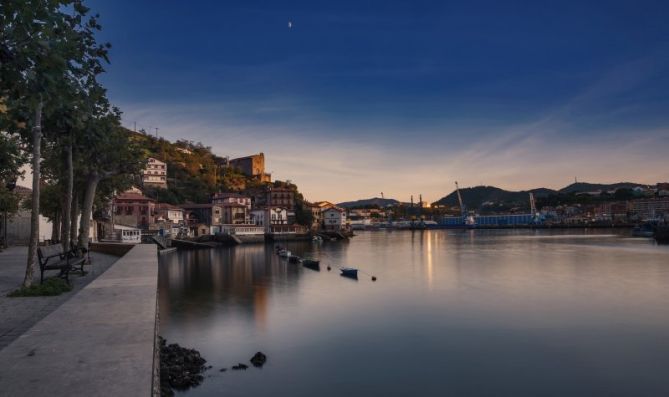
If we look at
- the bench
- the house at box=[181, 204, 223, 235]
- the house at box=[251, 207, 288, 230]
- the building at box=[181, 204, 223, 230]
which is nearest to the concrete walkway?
the bench

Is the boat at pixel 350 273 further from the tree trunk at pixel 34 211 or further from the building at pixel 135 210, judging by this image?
the building at pixel 135 210

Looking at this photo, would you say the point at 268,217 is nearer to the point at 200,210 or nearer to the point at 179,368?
the point at 200,210

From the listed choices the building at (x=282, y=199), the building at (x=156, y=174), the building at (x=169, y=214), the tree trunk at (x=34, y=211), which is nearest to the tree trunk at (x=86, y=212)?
the tree trunk at (x=34, y=211)

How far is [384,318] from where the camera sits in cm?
2831

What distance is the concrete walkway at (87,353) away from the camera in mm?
6133

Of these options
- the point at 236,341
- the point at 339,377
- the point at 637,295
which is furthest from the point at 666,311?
the point at 236,341

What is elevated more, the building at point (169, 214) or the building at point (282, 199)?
the building at point (282, 199)

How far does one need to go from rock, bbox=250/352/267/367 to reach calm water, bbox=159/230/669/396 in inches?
14.2

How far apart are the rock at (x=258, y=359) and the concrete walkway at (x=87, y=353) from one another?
6732mm

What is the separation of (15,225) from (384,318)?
37578 mm

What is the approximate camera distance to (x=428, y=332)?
24.7 metres

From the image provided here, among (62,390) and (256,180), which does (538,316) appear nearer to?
(62,390)

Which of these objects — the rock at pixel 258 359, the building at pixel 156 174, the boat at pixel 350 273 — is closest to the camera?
the rock at pixel 258 359

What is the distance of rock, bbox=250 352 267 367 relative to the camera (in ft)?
59.0
